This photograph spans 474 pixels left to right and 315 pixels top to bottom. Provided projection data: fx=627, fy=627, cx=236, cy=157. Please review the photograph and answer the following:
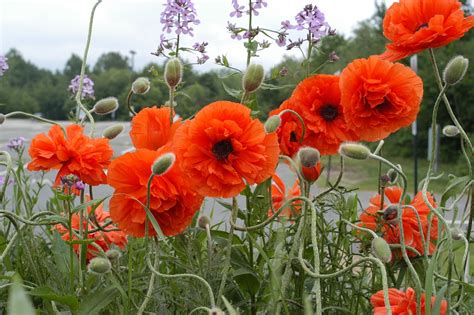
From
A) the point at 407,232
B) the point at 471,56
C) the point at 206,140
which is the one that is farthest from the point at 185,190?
the point at 471,56

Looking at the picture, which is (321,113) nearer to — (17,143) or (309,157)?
(309,157)

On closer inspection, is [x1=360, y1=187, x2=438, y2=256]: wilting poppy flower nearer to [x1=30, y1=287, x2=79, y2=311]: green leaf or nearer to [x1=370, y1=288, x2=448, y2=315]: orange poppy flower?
[x1=370, y1=288, x2=448, y2=315]: orange poppy flower

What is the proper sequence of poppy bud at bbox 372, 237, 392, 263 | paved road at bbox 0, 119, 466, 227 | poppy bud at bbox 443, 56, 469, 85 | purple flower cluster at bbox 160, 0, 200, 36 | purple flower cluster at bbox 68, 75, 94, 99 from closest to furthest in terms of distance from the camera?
1. poppy bud at bbox 372, 237, 392, 263
2. poppy bud at bbox 443, 56, 469, 85
3. purple flower cluster at bbox 160, 0, 200, 36
4. purple flower cluster at bbox 68, 75, 94, 99
5. paved road at bbox 0, 119, 466, 227

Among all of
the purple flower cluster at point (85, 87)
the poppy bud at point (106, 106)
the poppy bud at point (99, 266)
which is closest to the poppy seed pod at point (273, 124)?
the poppy bud at point (99, 266)

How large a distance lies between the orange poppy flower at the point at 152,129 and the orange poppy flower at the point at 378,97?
8.6 inches

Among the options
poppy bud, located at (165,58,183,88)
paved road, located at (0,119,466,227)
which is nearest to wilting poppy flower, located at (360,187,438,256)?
paved road, located at (0,119,466,227)

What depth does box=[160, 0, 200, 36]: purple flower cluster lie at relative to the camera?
1.03 meters

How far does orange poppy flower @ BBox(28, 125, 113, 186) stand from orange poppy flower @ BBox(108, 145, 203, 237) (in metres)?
0.18

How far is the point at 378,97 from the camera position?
2.51 ft

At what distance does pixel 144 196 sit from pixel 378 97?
31 cm

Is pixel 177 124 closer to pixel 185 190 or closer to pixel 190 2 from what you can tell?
pixel 185 190

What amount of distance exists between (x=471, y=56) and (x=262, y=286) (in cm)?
900

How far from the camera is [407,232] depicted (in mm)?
869

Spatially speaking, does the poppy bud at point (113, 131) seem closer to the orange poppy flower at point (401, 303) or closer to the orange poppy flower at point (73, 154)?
the orange poppy flower at point (73, 154)
